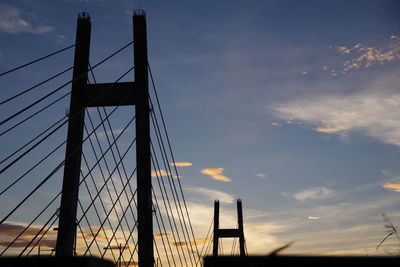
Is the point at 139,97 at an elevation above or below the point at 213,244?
above

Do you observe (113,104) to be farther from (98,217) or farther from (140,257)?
(140,257)

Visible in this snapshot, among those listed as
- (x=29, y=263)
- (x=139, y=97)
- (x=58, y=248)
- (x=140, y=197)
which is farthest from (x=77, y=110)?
(x=29, y=263)

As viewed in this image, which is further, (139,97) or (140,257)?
(139,97)

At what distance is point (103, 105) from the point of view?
12.9m

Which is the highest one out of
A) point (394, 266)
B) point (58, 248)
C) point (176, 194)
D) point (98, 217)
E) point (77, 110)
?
point (77, 110)

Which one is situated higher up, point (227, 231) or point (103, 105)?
point (103, 105)

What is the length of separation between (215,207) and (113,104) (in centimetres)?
2850

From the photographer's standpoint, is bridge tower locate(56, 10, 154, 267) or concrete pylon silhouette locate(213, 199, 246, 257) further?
concrete pylon silhouette locate(213, 199, 246, 257)

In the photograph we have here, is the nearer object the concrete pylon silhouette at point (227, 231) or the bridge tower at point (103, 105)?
the bridge tower at point (103, 105)

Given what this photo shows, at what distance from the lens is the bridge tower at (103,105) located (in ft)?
38.4

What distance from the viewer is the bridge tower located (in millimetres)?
11719

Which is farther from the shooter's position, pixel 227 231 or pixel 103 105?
pixel 227 231

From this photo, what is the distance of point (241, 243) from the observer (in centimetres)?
3791

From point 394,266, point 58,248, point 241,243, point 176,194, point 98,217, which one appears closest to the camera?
point 394,266
